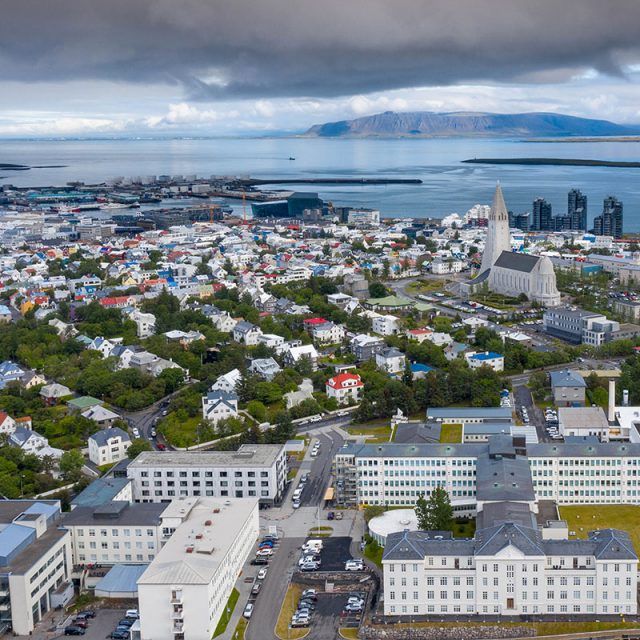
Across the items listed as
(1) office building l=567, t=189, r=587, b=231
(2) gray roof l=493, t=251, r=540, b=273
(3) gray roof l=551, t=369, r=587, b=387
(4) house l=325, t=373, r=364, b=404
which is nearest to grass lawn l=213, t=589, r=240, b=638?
(4) house l=325, t=373, r=364, b=404

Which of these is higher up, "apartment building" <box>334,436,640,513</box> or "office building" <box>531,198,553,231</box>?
"office building" <box>531,198,553,231</box>

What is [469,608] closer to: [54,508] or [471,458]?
[471,458]

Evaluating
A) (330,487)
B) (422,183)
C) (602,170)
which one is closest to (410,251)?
(330,487)

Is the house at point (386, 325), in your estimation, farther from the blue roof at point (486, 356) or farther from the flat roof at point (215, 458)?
the flat roof at point (215, 458)

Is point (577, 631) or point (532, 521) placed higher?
point (532, 521)

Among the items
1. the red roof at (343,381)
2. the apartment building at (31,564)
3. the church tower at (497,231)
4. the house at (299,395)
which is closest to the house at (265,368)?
the house at (299,395)

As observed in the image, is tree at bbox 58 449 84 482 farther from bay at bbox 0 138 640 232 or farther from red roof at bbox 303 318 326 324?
bay at bbox 0 138 640 232
